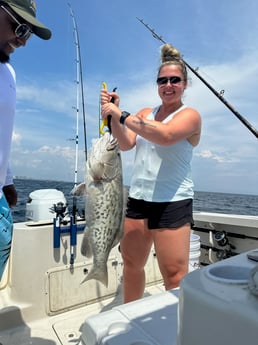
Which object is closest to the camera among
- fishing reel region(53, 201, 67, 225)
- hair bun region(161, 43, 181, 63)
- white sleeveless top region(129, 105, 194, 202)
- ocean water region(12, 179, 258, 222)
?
white sleeveless top region(129, 105, 194, 202)

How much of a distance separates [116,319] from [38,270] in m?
1.61

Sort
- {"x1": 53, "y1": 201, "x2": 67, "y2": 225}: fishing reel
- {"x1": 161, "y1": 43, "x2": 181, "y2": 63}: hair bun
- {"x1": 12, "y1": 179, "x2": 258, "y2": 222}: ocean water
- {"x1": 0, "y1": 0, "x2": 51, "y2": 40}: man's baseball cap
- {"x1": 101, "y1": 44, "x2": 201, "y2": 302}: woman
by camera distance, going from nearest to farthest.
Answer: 1. {"x1": 0, "y1": 0, "x2": 51, "y2": 40}: man's baseball cap
2. {"x1": 101, "y1": 44, "x2": 201, "y2": 302}: woman
3. {"x1": 161, "y1": 43, "x2": 181, "y2": 63}: hair bun
4. {"x1": 53, "y1": 201, "x2": 67, "y2": 225}: fishing reel
5. {"x1": 12, "y1": 179, "x2": 258, "y2": 222}: ocean water

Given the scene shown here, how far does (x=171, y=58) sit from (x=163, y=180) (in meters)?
0.90

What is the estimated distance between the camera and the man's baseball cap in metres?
1.48

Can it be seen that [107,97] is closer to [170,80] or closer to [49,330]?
[170,80]

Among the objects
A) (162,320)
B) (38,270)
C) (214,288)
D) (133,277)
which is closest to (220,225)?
(133,277)

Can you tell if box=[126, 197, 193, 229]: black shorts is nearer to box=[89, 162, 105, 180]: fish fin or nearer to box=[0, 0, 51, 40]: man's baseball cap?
box=[89, 162, 105, 180]: fish fin

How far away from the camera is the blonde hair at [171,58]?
2146 millimetres

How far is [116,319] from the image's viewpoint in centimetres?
144

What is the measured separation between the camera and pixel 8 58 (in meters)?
1.64

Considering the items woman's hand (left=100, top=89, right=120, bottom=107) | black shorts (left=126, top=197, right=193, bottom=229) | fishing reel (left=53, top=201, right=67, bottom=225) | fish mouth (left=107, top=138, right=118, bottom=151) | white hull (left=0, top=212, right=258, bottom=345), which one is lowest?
white hull (left=0, top=212, right=258, bottom=345)

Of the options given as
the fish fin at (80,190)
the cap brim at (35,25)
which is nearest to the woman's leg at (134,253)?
the fish fin at (80,190)

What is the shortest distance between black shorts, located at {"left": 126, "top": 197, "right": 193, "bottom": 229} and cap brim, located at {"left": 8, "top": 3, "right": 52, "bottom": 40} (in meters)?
1.19

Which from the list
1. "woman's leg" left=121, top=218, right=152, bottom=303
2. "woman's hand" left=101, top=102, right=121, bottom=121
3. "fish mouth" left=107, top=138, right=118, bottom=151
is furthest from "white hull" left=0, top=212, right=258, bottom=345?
"woman's hand" left=101, top=102, right=121, bottom=121
